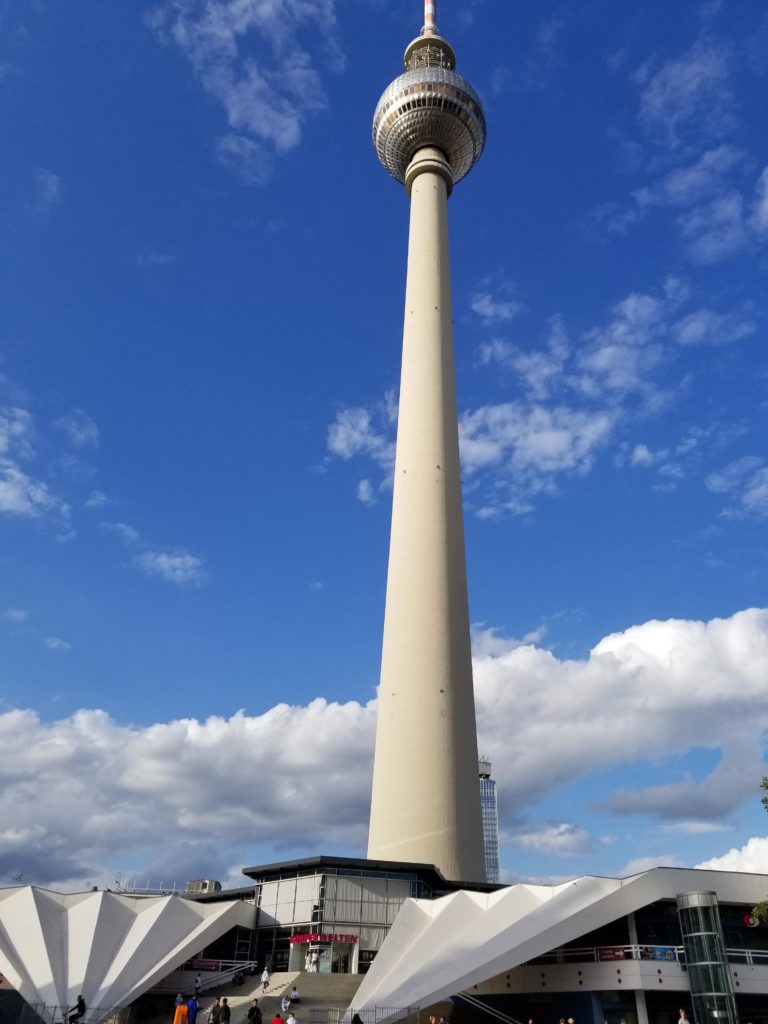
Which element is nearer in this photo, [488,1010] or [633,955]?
[633,955]

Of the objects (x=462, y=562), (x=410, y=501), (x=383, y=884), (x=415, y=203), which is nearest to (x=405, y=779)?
(x=383, y=884)

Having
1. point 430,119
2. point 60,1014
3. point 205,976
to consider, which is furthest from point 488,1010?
point 430,119

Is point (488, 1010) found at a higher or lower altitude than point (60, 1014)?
higher

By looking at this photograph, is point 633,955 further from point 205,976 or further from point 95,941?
point 95,941

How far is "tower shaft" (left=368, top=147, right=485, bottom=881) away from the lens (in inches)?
1705

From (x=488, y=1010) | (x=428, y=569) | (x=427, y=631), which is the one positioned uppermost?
(x=428, y=569)

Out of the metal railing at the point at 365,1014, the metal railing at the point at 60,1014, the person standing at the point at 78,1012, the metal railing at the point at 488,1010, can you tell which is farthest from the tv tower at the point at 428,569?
the person standing at the point at 78,1012

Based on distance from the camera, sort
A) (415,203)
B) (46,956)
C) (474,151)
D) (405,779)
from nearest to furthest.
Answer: (46,956) → (405,779) → (415,203) → (474,151)

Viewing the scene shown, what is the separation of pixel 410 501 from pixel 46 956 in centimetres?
3097

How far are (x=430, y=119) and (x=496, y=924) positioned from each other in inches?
2329

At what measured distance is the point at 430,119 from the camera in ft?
221

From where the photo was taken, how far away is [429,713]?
4544cm

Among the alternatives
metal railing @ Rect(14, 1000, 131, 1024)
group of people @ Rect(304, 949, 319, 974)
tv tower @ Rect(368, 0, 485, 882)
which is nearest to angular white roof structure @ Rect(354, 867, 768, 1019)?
group of people @ Rect(304, 949, 319, 974)

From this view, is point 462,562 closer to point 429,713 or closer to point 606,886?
point 429,713
